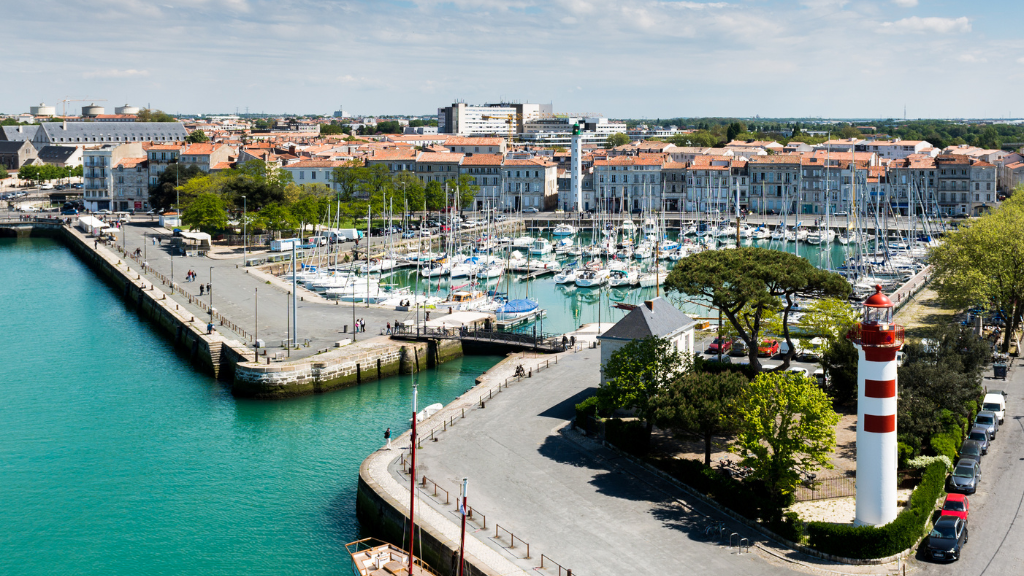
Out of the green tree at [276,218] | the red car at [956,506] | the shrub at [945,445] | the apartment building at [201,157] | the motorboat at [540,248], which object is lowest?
the red car at [956,506]

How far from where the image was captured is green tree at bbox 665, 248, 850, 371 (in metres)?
36.2

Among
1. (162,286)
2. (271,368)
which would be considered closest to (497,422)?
(271,368)

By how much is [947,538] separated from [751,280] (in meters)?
13.3

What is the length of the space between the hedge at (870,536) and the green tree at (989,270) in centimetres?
2427

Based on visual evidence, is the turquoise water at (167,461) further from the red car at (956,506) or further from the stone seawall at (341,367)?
the red car at (956,506)

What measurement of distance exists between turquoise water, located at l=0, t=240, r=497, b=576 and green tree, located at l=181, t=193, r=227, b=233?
28287 millimetres

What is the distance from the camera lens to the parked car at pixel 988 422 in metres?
33.0

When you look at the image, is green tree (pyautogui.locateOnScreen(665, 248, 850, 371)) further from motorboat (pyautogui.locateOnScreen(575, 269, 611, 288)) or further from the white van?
motorboat (pyautogui.locateOnScreen(575, 269, 611, 288))

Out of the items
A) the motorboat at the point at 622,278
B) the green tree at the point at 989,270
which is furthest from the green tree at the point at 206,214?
the green tree at the point at 989,270

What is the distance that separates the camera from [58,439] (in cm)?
3941

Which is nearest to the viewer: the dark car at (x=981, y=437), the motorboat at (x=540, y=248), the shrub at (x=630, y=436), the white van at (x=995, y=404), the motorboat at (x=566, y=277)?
the shrub at (x=630, y=436)

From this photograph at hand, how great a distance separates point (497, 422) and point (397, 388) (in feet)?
39.3

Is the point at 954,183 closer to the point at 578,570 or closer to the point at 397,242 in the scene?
the point at 397,242

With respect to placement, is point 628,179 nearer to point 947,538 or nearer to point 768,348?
point 768,348
